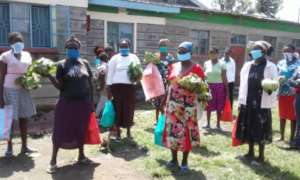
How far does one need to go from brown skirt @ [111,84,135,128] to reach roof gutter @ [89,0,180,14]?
5.81 meters

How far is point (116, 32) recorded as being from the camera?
42.3ft

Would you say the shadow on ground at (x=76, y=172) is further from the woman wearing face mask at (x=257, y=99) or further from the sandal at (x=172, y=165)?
the woman wearing face mask at (x=257, y=99)

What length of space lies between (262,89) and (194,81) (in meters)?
1.21

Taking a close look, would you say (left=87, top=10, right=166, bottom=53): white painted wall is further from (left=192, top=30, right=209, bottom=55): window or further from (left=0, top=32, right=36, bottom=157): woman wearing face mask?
(left=0, top=32, right=36, bottom=157): woman wearing face mask

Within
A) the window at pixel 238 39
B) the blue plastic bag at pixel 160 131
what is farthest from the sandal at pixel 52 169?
the window at pixel 238 39

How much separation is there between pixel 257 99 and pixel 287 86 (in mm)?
1529

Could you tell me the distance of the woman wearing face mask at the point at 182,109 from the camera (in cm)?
509

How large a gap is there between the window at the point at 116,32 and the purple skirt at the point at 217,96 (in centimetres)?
568

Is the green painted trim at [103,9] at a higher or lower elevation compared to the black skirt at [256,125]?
higher

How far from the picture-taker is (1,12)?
1002 cm

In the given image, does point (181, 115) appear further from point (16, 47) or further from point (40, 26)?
point (40, 26)

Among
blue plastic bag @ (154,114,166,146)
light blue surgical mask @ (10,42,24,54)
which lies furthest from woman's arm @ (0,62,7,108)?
blue plastic bag @ (154,114,166,146)

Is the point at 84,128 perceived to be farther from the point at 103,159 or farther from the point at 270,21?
the point at 270,21

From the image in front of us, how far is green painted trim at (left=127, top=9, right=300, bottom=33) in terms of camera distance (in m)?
14.5
